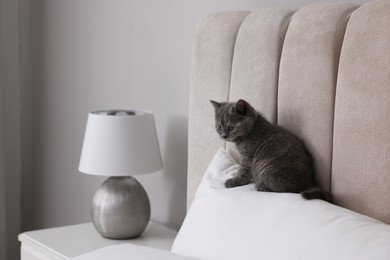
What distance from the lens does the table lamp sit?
2096 mm

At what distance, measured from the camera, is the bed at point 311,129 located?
130 centimetres

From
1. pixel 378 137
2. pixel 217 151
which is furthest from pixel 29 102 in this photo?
pixel 378 137

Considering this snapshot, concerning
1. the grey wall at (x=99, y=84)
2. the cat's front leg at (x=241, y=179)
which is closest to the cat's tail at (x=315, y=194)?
the cat's front leg at (x=241, y=179)

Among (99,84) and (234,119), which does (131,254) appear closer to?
(234,119)

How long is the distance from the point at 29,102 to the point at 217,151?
5.42 feet

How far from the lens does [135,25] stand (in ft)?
8.16

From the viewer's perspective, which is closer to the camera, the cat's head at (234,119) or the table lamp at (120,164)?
the cat's head at (234,119)

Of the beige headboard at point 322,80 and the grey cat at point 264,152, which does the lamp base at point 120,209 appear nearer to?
the beige headboard at point 322,80

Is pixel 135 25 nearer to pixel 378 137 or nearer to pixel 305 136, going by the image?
pixel 305 136

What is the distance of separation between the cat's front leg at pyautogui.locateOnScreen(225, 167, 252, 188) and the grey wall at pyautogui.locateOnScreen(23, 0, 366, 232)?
53cm

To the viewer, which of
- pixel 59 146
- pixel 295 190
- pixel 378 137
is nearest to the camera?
pixel 378 137

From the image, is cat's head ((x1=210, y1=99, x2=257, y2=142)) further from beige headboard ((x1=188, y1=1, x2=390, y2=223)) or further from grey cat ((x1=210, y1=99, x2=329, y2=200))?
beige headboard ((x1=188, y1=1, x2=390, y2=223))

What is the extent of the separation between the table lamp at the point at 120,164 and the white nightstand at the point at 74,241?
0.15 ft

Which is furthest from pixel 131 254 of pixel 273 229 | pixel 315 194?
pixel 315 194
